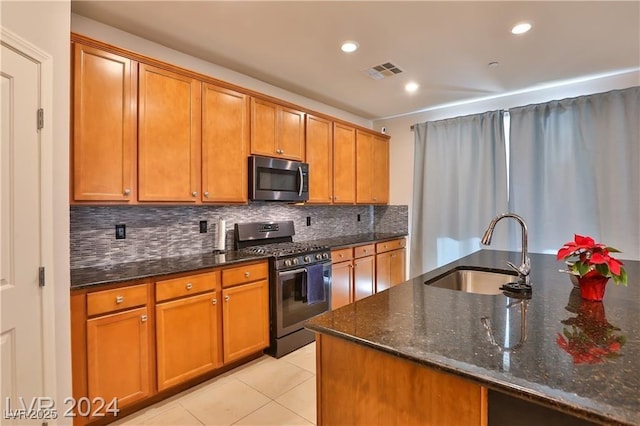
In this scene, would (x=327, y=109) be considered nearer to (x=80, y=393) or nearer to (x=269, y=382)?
(x=269, y=382)

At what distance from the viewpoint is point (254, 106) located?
2.98m

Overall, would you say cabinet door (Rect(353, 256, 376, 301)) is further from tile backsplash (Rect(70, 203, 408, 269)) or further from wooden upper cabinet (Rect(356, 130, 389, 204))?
wooden upper cabinet (Rect(356, 130, 389, 204))

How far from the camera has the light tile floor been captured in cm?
205

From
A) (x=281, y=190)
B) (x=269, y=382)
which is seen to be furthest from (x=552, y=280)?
(x=281, y=190)

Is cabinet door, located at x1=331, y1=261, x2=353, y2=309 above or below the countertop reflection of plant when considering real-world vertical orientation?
below

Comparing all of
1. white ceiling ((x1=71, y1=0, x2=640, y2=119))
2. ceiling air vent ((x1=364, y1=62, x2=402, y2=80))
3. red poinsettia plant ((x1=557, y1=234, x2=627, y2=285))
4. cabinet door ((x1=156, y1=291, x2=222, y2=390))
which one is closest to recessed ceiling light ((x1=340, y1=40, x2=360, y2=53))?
white ceiling ((x1=71, y1=0, x2=640, y2=119))

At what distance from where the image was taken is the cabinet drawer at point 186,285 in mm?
2145

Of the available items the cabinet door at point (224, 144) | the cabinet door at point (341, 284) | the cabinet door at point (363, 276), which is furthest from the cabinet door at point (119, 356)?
the cabinet door at point (363, 276)

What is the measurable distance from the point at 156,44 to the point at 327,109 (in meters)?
A: 2.20

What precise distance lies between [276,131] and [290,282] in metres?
1.47

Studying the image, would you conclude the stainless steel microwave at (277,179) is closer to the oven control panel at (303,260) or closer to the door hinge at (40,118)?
the oven control panel at (303,260)

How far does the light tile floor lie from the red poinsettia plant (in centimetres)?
172

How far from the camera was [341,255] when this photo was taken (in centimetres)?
364

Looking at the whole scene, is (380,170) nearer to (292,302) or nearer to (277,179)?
(277,179)
